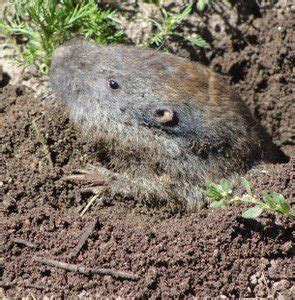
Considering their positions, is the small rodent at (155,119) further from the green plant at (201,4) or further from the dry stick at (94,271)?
→ the dry stick at (94,271)

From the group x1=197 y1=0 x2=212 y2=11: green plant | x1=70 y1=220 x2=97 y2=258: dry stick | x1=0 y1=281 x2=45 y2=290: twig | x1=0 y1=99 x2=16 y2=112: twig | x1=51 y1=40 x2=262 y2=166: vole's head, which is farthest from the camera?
x1=197 y1=0 x2=212 y2=11: green plant

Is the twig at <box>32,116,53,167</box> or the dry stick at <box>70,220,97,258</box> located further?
the twig at <box>32,116,53,167</box>

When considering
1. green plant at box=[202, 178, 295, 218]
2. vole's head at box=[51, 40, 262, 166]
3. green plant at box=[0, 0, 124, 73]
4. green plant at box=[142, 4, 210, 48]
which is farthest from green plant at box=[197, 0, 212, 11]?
green plant at box=[202, 178, 295, 218]

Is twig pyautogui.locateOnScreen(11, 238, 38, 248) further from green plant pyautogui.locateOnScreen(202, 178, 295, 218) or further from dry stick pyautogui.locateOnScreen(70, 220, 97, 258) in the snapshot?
green plant pyautogui.locateOnScreen(202, 178, 295, 218)

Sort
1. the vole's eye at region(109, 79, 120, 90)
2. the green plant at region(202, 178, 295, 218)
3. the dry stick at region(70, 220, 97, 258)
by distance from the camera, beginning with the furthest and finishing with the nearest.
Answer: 1. the vole's eye at region(109, 79, 120, 90)
2. the dry stick at region(70, 220, 97, 258)
3. the green plant at region(202, 178, 295, 218)

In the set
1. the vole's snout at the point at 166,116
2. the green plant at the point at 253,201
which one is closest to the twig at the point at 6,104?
the vole's snout at the point at 166,116

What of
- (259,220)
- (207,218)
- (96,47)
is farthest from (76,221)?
(96,47)

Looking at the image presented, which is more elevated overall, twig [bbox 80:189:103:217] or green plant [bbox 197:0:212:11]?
green plant [bbox 197:0:212:11]
